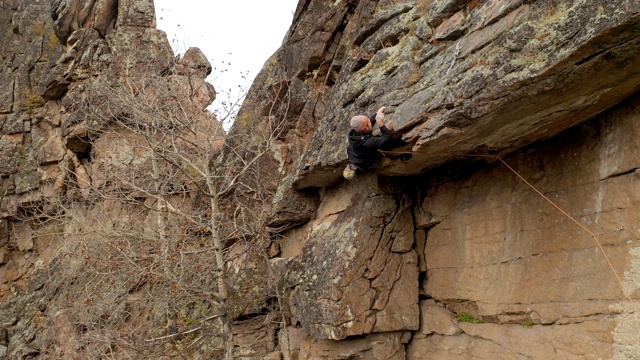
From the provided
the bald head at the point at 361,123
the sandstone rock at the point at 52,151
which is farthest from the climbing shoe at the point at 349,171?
the sandstone rock at the point at 52,151

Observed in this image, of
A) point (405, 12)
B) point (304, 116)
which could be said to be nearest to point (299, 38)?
point (304, 116)

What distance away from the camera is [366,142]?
9266 millimetres

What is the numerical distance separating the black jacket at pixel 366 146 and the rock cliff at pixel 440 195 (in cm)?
26

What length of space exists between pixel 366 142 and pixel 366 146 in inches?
2.5

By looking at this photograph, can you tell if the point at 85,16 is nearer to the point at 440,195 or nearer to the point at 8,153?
the point at 8,153

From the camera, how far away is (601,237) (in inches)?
295

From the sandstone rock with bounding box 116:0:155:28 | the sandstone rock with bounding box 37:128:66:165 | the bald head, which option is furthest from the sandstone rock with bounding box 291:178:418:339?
the sandstone rock with bounding box 37:128:66:165

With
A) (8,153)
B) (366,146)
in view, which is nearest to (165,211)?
(366,146)

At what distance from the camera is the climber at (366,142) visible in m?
9.10

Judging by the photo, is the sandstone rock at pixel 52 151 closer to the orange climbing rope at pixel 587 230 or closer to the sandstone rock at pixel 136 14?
the sandstone rock at pixel 136 14

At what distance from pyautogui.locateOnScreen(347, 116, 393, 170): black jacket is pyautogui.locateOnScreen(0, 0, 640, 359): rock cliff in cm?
26

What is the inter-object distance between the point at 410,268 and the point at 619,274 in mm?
3904

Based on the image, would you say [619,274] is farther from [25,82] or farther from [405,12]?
[25,82]

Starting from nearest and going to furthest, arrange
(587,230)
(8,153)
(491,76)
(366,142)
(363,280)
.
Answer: (491,76) < (587,230) < (366,142) < (363,280) < (8,153)
